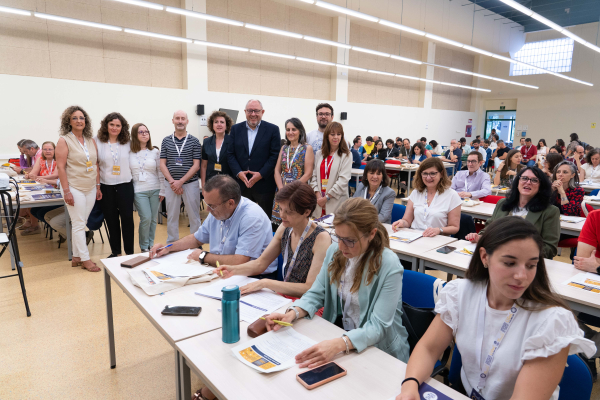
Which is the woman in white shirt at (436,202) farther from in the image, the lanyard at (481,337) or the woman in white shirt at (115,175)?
the woman in white shirt at (115,175)

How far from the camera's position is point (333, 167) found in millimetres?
3893

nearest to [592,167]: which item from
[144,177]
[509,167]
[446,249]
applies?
[509,167]

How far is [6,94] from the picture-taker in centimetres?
680

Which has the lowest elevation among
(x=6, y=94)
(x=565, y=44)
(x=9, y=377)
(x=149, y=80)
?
(x=9, y=377)

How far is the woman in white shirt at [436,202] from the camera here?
3273mm

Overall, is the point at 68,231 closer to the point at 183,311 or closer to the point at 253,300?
the point at 183,311

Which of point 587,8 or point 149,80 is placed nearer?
point 149,80

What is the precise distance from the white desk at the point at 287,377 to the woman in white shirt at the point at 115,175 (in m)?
3.07

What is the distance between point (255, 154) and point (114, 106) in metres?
5.50

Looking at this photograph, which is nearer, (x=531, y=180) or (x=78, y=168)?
(x=531, y=180)

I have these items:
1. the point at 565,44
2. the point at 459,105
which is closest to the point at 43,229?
the point at 459,105

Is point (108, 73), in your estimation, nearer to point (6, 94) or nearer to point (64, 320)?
point (6, 94)

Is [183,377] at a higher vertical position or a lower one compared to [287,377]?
lower

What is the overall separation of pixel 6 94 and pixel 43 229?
119 inches
